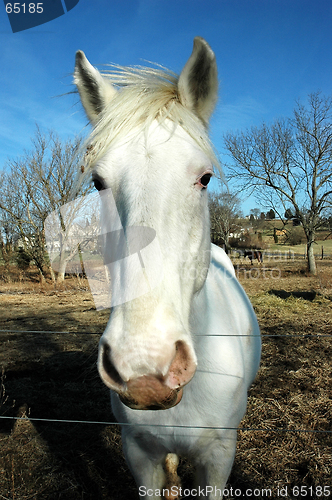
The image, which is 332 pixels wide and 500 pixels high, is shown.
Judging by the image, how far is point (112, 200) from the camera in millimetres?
1207

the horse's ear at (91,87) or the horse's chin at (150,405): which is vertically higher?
the horse's ear at (91,87)

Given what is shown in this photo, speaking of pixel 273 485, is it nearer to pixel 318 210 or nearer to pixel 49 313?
pixel 49 313

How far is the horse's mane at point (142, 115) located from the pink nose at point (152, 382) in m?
0.94

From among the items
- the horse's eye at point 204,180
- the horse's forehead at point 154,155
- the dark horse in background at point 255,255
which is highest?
the horse's forehead at point 154,155

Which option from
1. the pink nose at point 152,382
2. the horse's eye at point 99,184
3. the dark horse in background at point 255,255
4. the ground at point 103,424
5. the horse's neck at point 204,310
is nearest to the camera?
the pink nose at point 152,382

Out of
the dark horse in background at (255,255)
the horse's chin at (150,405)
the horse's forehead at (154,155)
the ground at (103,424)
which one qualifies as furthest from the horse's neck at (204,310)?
the dark horse in background at (255,255)

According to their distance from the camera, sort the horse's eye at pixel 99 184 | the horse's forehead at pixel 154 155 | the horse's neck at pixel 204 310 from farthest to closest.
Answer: the horse's neck at pixel 204 310, the horse's eye at pixel 99 184, the horse's forehead at pixel 154 155

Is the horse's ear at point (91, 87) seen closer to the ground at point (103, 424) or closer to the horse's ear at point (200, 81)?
the horse's ear at point (200, 81)

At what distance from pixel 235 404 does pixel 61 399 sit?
2.56 m

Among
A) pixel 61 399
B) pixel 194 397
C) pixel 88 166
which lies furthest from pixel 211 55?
pixel 61 399

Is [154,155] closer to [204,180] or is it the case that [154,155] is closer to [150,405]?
Result: [204,180]

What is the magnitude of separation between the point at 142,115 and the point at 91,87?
1.82ft

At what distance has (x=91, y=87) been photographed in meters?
1.65

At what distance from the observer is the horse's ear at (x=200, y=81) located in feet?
4.34
